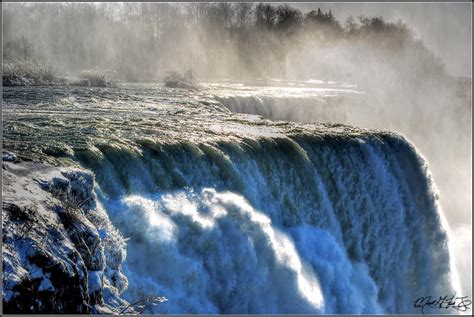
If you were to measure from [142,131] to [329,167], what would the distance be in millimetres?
6040

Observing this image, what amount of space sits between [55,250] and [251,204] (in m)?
8.07

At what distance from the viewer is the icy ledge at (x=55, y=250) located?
5.97 meters

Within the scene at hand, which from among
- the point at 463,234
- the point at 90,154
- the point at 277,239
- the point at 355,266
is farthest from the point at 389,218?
the point at 463,234

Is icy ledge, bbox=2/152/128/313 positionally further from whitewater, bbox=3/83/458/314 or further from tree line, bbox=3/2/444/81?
tree line, bbox=3/2/444/81

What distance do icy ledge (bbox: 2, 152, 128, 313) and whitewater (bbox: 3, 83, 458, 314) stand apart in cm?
177

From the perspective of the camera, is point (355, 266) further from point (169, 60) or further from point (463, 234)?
point (169, 60)

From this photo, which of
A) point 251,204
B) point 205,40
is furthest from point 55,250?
point 205,40

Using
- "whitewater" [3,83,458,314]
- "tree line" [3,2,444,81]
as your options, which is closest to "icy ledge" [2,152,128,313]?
"whitewater" [3,83,458,314]

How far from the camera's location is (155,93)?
31.7 m

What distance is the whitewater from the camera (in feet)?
38.3

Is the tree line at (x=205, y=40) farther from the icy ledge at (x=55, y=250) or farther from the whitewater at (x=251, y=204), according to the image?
the icy ledge at (x=55, y=250)

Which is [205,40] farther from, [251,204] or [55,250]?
[55,250]

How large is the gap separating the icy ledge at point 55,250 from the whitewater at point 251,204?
177cm

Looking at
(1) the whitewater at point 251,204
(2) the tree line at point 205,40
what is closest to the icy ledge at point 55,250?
(1) the whitewater at point 251,204
